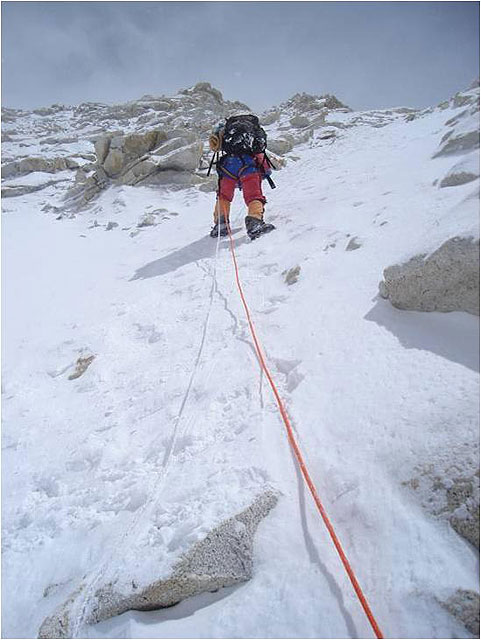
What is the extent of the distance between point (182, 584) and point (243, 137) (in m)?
7.09

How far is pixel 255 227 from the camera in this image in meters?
6.48

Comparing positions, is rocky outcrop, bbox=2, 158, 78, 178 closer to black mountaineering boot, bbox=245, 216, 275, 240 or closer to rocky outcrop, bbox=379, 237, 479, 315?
black mountaineering boot, bbox=245, 216, 275, 240

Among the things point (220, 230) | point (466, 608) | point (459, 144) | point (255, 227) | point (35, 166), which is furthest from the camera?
point (35, 166)

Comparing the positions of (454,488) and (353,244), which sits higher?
(353,244)

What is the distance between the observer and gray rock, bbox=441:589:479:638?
1350 millimetres

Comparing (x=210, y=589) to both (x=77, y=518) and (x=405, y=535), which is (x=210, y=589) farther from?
(x=77, y=518)

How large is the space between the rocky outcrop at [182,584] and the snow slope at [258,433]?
51 millimetres

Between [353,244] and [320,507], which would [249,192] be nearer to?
Result: [353,244]

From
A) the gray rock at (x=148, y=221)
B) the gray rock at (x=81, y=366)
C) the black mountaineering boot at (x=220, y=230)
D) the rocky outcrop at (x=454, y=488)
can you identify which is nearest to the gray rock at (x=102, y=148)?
the gray rock at (x=148, y=221)

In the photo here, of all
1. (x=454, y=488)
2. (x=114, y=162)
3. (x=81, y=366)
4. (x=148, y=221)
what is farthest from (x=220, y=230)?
(x=114, y=162)

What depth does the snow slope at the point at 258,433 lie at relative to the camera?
5.32ft

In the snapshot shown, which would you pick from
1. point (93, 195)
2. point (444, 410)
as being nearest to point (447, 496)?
point (444, 410)

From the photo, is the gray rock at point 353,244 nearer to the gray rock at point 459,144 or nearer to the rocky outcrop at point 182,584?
the gray rock at point 459,144

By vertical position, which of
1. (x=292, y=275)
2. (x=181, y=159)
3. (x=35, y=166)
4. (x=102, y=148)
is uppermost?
(x=35, y=166)
